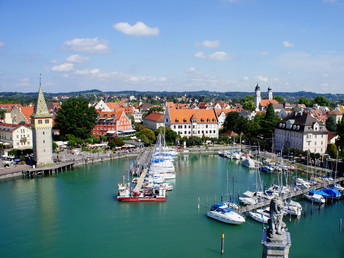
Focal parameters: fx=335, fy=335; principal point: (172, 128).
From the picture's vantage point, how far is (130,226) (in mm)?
21453

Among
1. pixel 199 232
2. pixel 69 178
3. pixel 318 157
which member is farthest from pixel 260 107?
pixel 199 232

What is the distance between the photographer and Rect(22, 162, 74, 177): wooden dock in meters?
34.8

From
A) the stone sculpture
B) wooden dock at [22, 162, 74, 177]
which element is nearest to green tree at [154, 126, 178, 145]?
wooden dock at [22, 162, 74, 177]

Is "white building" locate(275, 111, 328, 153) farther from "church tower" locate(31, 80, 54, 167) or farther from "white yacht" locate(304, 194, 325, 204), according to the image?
"church tower" locate(31, 80, 54, 167)

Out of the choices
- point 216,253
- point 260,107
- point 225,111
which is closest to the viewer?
point 216,253

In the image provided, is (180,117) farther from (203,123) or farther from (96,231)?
(96,231)

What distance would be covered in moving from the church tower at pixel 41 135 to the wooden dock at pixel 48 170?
2.48ft

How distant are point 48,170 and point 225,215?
879 inches

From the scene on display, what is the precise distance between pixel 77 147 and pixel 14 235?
96.2 ft

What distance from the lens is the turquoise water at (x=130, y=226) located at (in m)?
18.3

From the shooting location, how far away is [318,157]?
37219 mm

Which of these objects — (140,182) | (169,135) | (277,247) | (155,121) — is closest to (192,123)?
(169,135)

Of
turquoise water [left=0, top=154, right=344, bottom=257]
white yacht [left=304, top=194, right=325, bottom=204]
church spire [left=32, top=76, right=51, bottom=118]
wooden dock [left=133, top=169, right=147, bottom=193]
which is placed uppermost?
church spire [left=32, top=76, right=51, bottom=118]

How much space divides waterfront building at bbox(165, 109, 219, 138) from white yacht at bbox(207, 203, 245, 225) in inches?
1303
